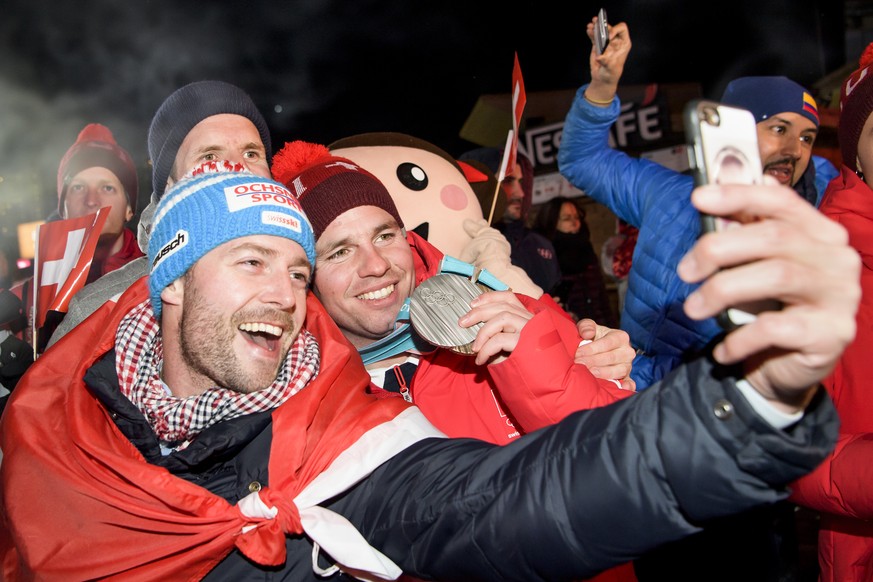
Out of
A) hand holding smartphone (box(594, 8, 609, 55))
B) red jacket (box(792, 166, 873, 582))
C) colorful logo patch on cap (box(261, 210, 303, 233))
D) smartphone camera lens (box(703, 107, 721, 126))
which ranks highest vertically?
hand holding smartphone (box(594, 8, 609, 55))

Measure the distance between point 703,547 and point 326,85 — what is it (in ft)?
31.3

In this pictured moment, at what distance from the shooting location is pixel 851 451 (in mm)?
1739

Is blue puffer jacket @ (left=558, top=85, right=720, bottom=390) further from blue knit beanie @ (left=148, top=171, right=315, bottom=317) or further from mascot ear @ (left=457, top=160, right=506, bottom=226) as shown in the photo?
blue knit beanie @ (left=148, top=171, right=315, bottom=317)

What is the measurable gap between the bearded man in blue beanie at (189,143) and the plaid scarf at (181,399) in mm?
647

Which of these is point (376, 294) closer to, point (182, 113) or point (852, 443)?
point (182, 113)

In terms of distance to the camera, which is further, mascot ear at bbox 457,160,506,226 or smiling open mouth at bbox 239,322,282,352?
mascot ear at bbox 457,160,506,226

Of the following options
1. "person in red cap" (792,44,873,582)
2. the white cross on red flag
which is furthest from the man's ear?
the white cross on red flag

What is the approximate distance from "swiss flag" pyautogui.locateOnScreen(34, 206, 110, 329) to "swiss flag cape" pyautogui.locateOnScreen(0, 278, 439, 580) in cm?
98

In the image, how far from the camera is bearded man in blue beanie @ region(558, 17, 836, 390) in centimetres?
253

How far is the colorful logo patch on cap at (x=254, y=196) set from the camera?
6.40 ft

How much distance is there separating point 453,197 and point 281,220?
1.69 meters

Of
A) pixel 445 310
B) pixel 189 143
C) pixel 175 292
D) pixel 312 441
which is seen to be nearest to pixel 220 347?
pixel 175 292

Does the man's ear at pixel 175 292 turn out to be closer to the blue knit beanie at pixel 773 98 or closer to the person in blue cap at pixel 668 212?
the person in blue cap at pixel 668 212

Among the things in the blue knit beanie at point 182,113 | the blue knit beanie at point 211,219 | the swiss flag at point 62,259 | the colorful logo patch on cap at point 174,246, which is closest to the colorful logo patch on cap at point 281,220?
the blue knit beanie at point 211,219
